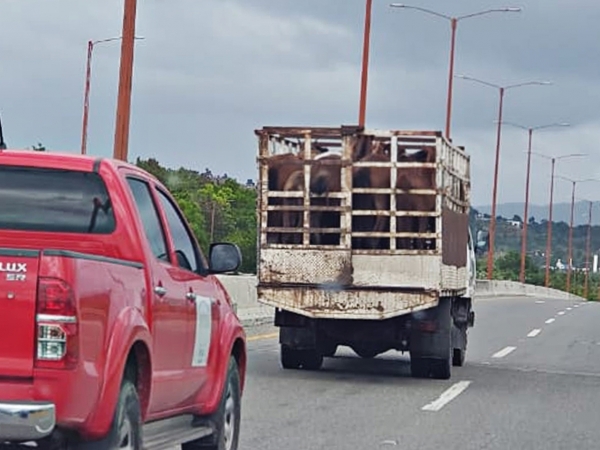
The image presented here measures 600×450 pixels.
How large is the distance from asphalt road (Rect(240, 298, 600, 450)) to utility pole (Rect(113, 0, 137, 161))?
139 inches

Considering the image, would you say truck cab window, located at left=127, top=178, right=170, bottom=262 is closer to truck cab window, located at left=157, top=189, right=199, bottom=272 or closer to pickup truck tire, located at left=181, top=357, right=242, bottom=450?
truck cab window, located at left=157, top=189, right=199, bottom=272

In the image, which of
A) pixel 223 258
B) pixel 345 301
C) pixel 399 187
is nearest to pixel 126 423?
pixel 223 258

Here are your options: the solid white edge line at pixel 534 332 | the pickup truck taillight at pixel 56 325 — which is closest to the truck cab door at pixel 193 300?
the pickup truck taillight at pixel 56 325

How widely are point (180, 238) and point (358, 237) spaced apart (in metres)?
7.81

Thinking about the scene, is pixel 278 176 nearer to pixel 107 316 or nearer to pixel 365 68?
pixel 107 316

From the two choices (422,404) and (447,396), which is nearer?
(422,404)

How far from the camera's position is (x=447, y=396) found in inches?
620

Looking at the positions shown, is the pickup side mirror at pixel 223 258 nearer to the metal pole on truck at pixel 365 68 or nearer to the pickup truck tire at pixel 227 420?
the pickup truck tire at pixel 227 420

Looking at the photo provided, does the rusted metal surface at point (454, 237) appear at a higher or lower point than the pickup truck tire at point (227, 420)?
higher

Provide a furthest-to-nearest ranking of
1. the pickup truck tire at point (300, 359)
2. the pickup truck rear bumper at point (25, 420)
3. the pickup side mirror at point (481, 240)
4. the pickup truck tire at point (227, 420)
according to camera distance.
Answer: the pickup side mirror at point (481, 240)
the pickup truck tire at point (300, 359)
the pickup truck tire at point (227, 420)
the pickup truck rear bumper at point (25, 420)

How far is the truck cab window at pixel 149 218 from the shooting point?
823 cm

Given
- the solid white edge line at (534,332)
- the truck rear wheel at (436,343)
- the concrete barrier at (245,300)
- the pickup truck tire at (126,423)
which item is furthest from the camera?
the solid white edge line at (534,332)

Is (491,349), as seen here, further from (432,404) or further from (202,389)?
(202,389)

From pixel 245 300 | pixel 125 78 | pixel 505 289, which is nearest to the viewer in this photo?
pixel 125 78
